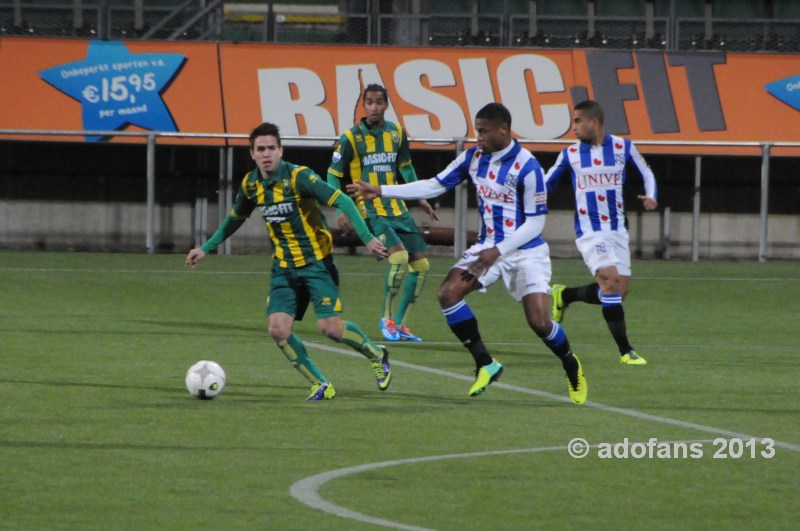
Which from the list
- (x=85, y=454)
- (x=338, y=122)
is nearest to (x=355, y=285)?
(x=338, y=122)

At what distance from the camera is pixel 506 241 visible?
8.71m

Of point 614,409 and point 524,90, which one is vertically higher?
point 524,90

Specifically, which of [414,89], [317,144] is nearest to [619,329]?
[317,144]

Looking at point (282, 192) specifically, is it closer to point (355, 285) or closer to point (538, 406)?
point (538, 406)

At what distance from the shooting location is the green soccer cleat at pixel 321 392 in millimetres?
8852

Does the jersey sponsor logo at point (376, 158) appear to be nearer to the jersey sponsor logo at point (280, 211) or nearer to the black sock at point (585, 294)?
the black sock at point (585, 294)

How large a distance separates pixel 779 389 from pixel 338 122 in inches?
596

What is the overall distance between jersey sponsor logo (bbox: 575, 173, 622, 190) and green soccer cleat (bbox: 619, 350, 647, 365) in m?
1.30

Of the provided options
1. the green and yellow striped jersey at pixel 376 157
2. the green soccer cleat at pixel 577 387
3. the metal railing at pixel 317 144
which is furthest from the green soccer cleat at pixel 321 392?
the metal railing at pixel 317 144

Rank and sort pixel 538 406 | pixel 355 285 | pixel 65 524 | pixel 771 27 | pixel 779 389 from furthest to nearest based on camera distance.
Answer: pixel 771 27 < pixel 355 285 < pixel 779 389 < pixel 538 406 < pixel 65 524

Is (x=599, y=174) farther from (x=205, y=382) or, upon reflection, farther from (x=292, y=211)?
(x=205, y=382)

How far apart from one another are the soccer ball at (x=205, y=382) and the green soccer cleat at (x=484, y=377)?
59.9 inches

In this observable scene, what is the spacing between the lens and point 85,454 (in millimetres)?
6934

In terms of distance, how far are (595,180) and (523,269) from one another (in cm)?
265
